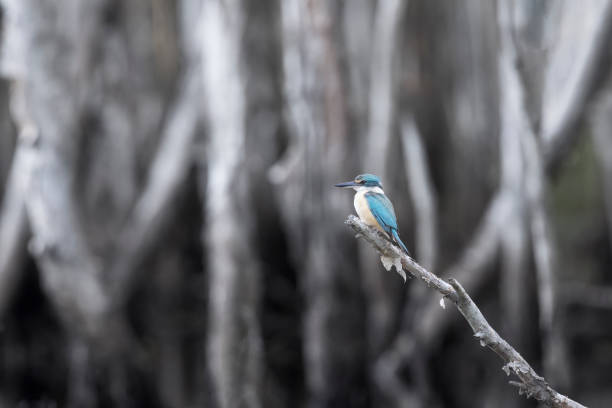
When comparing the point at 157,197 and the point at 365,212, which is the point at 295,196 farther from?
the point at 365,212

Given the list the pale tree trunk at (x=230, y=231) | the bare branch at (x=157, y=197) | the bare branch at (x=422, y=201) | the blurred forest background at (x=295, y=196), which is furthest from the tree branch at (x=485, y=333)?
the bare branch at (x=157, y=197)

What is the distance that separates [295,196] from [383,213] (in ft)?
8.73

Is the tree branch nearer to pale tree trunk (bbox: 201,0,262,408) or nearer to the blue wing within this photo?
the blue wing

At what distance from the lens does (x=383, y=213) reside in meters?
1.89

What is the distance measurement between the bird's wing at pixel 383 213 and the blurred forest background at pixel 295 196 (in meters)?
1.99

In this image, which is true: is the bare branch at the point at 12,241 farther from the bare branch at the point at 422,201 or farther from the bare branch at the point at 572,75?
the bare branch at the point at 572,75

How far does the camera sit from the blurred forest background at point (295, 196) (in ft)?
13.6

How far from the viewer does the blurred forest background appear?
4141 millimetres

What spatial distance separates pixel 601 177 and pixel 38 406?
16.0 feet

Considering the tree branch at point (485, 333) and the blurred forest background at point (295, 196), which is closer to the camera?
the tree branch at point (485, 333)

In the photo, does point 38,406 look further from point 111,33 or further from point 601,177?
point 601,177

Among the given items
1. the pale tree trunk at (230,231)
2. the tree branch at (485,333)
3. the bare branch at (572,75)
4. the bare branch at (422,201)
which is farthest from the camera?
the bare branch at (422,201)

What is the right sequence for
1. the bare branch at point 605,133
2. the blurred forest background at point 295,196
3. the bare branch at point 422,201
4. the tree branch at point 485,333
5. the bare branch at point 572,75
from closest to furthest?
the tree branch at point 485,333, the bare branch at point 572,75, the blurred forest background at point 295,196, the bare branch at point 422,201, the bare branch at point 605,133

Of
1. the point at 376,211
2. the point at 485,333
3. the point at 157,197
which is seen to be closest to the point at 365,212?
the point at 376,211
